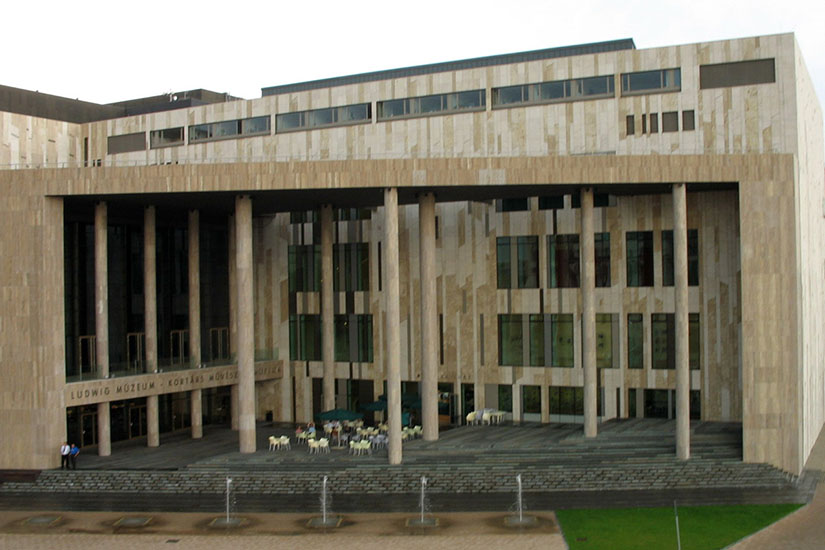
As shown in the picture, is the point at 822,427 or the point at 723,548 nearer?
the point at 723,548

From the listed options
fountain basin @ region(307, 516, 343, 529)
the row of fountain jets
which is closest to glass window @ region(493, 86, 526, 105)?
the row of fountain jets

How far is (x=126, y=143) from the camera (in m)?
56.9

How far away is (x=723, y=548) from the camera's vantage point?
29125mm

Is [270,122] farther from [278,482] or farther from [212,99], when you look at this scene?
[278,482]

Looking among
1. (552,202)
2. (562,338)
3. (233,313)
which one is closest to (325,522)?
(562,338)

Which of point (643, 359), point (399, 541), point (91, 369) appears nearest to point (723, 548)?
point (399, 541)

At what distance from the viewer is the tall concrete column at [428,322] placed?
39.7m

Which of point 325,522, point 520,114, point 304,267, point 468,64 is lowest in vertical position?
point 325,522

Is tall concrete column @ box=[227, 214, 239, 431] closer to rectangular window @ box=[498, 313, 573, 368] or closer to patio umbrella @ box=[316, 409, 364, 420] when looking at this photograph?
patio umbrella @ box=[316, 409, 364, 420]

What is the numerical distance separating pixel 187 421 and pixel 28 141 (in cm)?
2046

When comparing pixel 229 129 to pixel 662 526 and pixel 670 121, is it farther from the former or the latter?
pixel 662 526

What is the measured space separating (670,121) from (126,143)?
3395 cm

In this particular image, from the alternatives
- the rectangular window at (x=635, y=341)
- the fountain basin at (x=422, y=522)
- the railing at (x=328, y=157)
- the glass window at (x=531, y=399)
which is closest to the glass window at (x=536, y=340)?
the glass window at (x=531, y=399)

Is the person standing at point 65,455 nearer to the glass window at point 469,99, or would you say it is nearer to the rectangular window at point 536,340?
the rectangular window at point 536,340
